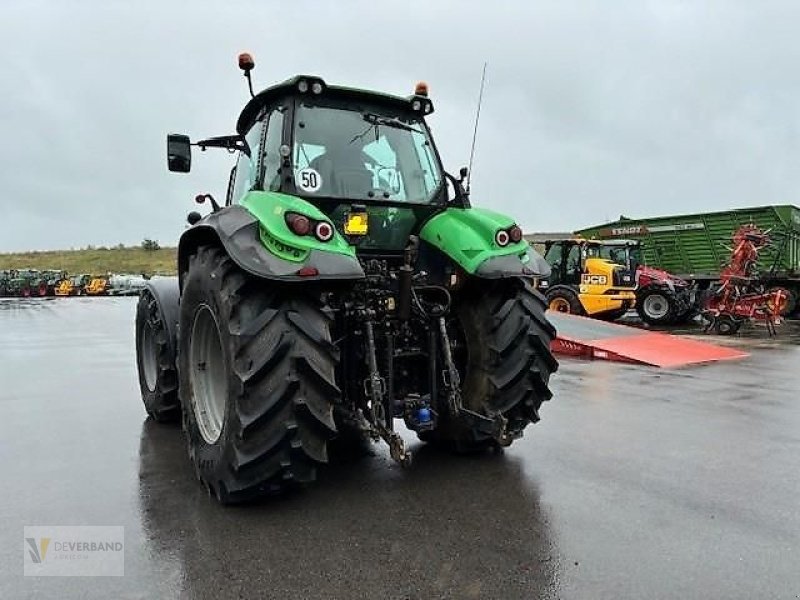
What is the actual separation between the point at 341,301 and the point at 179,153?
69.6 inches

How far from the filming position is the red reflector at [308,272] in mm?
3419

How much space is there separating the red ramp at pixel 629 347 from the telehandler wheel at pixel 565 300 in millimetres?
5241

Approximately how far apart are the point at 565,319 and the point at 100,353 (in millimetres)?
7859

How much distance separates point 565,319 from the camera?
469 inches

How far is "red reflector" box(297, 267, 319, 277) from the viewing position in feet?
11.2

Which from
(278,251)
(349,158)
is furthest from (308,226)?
(349,158)

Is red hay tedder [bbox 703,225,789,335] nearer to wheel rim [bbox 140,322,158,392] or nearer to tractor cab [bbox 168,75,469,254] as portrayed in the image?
tractor cab [bbox 168,75,469,254]

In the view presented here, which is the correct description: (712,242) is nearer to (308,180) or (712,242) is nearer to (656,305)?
(656,305)

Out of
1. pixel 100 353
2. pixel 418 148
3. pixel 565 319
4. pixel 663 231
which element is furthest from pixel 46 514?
pixel 663 231

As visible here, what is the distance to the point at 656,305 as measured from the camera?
18.0m

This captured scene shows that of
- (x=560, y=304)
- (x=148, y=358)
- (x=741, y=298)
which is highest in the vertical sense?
(x=741, y=298)

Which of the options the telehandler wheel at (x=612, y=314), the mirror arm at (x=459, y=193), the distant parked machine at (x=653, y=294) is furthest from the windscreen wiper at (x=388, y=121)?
the distant parked machine at (x=653, y=294)

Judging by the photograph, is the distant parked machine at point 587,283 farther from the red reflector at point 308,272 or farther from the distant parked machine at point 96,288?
the distant parked machine at point 96,288

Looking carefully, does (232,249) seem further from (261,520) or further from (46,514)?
(46,514)
